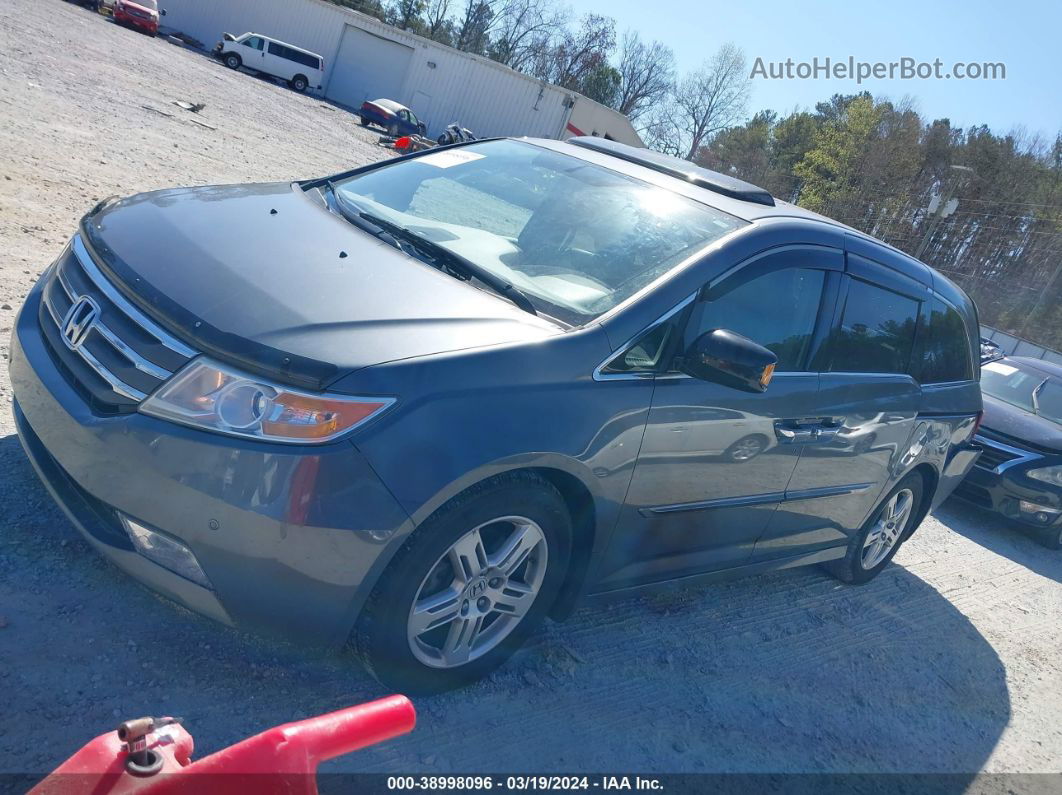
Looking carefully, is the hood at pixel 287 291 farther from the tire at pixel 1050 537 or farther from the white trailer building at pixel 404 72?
the white trailer building at pixel 404 72

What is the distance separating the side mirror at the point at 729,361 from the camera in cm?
306

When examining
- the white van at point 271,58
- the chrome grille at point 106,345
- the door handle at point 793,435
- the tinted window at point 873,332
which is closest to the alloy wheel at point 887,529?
the tinted window at point 873,332

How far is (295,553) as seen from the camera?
7.80ft

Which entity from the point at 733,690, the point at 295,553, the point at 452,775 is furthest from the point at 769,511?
the point at 295,553

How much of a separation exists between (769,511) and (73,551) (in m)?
2.78

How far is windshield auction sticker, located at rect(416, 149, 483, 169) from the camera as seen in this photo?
4250 mm

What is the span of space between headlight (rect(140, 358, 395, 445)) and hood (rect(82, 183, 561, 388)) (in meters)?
0.05

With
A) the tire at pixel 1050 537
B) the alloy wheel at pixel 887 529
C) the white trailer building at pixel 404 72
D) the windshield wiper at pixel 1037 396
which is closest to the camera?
the alloy wheel at pixel 887 529

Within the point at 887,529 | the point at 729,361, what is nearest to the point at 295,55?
the point at 887,529

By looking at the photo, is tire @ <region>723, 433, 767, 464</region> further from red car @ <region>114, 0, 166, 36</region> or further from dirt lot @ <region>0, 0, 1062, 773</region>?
red car @ <region>114, 0, 166, 36</region>

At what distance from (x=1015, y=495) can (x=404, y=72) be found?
131 ft

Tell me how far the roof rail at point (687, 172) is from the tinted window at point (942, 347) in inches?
50.5

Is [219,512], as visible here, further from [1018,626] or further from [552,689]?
[1018,626]

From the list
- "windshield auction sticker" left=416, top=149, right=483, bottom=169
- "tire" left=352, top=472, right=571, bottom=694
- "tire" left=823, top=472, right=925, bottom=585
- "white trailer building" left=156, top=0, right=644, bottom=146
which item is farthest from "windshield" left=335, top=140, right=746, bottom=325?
"white trailer building" left=156, top=0, right=644, bottom=146
